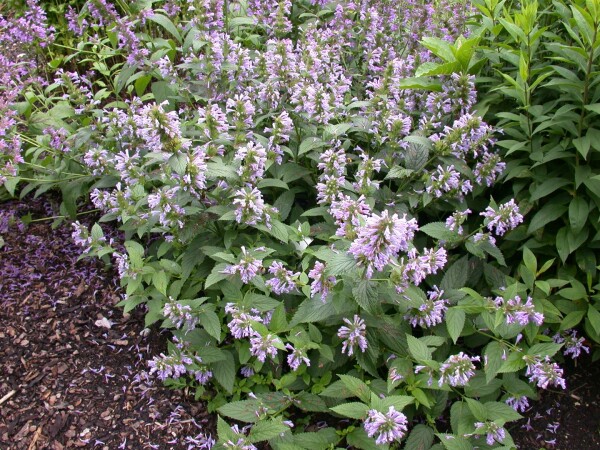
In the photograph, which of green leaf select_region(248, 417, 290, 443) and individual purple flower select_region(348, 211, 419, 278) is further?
green leaf select_region(248, 417, 290, 443)

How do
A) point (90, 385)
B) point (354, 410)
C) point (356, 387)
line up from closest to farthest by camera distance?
point (354, 410) < point (356, 387) < point (90, 385)

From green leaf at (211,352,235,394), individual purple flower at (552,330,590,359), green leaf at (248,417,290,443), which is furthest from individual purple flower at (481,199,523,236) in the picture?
green leaf at (211,352,235,394)

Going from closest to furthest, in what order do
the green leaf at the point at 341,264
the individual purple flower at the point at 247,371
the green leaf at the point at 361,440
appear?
the green leaf at the point at 341,264 → the green leaf at the point at 361,440 → the individual purple flower at the point at 247,371

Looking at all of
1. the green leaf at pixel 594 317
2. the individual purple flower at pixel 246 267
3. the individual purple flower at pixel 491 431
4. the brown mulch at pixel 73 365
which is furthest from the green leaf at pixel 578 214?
the brown mulch at pixel 73 365

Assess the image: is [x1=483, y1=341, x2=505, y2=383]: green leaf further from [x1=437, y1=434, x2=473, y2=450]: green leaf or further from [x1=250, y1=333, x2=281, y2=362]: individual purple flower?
[x1=250, y1=333, x2=281, y2=362]: individual purple flower

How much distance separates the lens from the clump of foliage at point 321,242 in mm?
2525

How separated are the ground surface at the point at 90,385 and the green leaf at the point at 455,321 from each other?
0.76m

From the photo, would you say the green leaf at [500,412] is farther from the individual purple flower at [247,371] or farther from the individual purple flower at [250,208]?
the individual purple flower at [250,208]

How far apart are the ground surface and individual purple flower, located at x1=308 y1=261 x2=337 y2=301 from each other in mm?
1076

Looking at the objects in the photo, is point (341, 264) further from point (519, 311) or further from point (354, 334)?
point (519, 311)

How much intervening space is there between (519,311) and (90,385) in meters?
2.31

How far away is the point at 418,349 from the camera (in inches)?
100

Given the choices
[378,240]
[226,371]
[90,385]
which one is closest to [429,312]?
[378,240]

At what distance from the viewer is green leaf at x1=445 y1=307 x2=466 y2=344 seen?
104 inches
